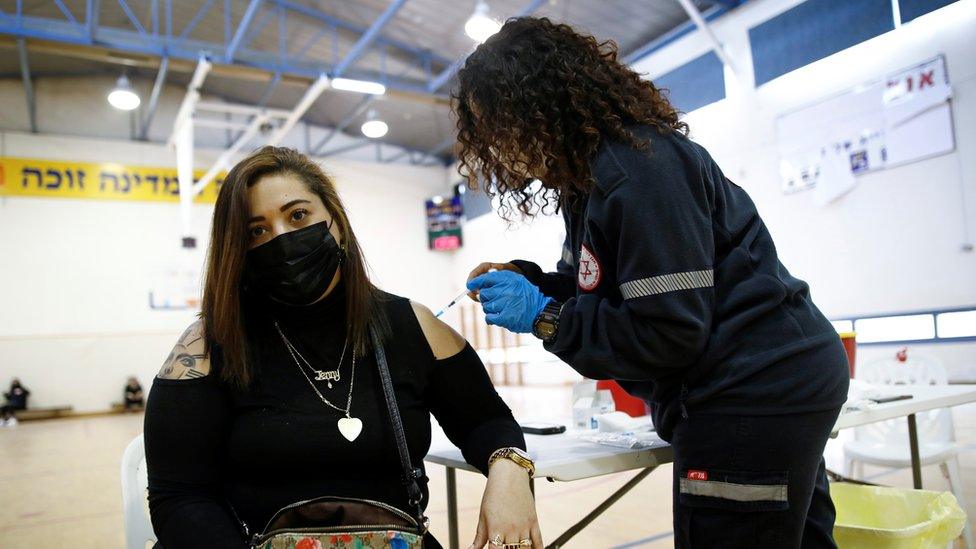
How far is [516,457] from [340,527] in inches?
11.7

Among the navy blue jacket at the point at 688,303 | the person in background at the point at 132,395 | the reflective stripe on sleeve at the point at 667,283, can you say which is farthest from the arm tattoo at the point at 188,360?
the person in background at the point at 132,395

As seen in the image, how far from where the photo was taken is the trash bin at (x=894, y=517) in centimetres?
134

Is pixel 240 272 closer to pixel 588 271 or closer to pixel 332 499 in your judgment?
pixel 332 499

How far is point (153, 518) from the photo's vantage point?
1.02 m

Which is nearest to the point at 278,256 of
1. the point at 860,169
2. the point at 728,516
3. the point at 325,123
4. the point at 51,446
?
the point at 728,516

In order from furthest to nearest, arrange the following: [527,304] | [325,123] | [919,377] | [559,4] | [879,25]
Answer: [325,123]
[559,4]
[879,25]
[919,377]
[527,304]

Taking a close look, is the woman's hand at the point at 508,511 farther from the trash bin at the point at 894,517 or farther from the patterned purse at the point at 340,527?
the trash bin at the point at 894,517

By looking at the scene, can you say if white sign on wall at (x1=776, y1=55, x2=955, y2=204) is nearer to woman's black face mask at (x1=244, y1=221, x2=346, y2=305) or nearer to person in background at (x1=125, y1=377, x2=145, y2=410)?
woman's black face mask at (x1=244, y1=221, x2=346, y2=305)

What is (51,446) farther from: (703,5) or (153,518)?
(703,5)

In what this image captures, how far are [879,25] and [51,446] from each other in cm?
893

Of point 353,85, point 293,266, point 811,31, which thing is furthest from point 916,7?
point 293,266

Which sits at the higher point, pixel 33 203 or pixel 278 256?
pixel 33 203

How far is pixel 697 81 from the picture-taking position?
8.11 metres

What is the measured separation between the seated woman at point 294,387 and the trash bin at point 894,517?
30.5 inches
